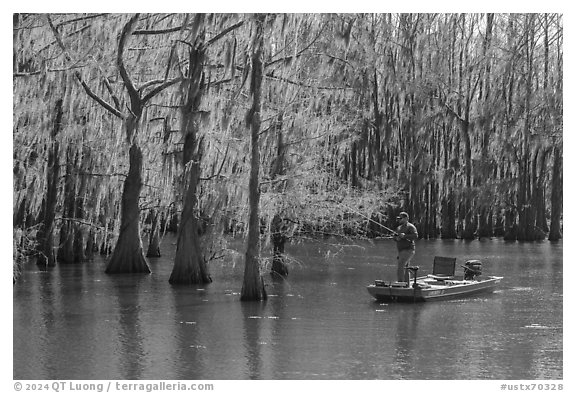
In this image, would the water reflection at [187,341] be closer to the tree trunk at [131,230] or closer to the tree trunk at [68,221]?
the tree trunk at [131,230]

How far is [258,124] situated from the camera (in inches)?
649

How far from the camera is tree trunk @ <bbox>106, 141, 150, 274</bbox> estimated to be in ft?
73.7

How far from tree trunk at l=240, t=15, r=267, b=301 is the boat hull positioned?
1917 mm

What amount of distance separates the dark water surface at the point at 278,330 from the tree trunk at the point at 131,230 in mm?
524

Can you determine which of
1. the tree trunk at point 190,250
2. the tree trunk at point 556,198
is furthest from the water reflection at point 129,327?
the tree trunk at point 556,198

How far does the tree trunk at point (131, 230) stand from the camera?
2245cm

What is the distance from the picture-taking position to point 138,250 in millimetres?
22641

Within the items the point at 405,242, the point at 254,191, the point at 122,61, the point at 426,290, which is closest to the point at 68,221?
the point at 122,61

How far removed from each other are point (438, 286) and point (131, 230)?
791 cm

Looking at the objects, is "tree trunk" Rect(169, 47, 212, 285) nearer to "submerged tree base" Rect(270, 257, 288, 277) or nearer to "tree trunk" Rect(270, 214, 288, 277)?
"tree trunk" Rect(270, 214, 288, 277)

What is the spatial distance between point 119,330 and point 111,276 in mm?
7831

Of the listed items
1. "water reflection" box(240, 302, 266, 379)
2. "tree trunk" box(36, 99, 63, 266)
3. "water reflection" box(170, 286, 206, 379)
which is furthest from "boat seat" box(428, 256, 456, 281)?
"tree trunk" box(36, 99, 63, 266)

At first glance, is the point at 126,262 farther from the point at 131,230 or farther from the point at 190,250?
the point at 190,250
